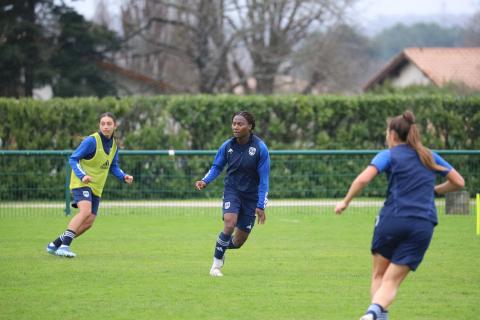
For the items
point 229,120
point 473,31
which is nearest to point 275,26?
point 229,120

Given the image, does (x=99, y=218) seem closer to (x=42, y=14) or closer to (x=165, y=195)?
(x=165, y=195)

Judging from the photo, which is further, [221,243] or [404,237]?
[221,243]

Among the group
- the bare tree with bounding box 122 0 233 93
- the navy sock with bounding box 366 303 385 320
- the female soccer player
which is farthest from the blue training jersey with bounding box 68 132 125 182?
the bare tree with bounding box 122 0 233 93

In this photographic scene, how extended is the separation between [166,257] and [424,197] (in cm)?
611

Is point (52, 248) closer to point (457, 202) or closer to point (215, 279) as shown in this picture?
point (215, 279)

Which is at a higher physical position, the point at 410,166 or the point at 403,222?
the point at 410,166

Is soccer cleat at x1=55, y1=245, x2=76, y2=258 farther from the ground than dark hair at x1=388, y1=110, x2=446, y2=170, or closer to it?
closer to it

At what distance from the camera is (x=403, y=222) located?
729cm

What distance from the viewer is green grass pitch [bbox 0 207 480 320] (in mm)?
8812

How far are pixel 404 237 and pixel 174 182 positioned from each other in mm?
13376

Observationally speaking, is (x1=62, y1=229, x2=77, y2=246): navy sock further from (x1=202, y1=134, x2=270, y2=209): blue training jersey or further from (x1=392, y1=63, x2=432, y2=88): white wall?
(x1=392, y1=63, x2=432, y2=88): white wall

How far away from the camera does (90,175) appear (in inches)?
491

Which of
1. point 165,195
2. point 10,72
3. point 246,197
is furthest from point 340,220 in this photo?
point 10,72

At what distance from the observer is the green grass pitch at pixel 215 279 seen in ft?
28.9
